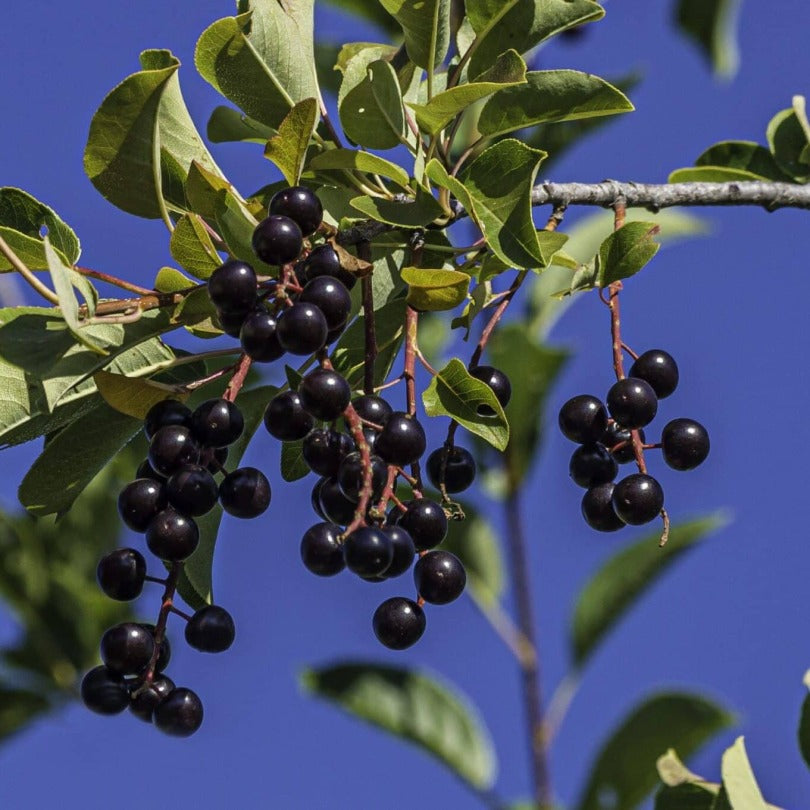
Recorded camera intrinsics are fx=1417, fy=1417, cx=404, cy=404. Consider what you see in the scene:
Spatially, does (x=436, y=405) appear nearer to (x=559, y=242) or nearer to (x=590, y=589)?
(x=559, y=242)

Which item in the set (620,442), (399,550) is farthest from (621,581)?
(399,550)

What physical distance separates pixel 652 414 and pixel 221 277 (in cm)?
56

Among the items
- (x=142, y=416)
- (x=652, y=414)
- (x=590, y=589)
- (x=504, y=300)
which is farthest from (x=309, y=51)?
(x=590, y=589)

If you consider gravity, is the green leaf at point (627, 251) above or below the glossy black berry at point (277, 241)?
above

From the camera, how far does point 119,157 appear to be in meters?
1.83

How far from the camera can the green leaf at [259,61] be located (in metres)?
1.85

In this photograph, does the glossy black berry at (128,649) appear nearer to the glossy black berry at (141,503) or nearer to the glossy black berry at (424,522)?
the glossy black berry at (141,503)

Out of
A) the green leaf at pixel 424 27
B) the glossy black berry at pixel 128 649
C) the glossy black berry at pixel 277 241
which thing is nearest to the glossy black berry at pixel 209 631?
the glossy black berry at pixel 128 649

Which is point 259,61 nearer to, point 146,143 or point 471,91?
point 146,143

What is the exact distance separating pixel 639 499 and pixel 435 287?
0.38 m

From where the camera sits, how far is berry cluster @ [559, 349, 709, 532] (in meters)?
1.73

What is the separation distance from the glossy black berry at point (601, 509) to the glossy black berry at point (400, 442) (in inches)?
11.1

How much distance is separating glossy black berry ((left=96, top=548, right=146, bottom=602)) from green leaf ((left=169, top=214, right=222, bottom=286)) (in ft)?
1.22

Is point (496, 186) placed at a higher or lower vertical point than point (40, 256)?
higher
